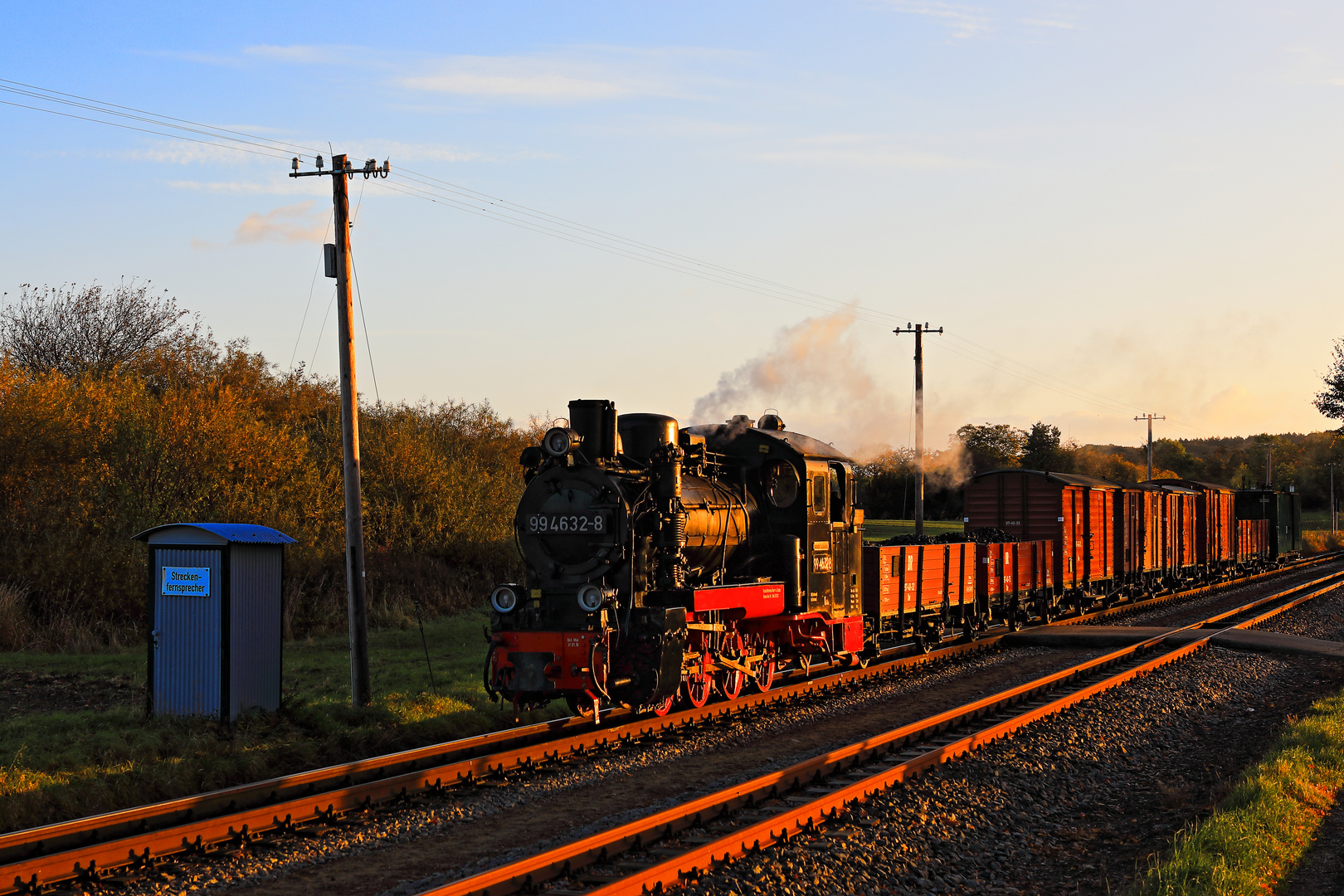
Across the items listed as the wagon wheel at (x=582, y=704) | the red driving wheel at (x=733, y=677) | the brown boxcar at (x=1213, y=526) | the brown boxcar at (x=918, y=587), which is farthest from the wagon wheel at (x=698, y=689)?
the brown boxcar at (x=1213, y=526)

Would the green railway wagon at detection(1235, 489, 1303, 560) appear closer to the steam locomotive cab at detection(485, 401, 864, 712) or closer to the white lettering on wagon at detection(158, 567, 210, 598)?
the steam locomotive cab at detection(485, 401, 864, 712)

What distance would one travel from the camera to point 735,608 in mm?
13352

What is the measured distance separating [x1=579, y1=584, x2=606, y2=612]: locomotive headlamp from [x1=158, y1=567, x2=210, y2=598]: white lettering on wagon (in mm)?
4314

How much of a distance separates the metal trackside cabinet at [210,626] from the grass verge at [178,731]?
285 mm

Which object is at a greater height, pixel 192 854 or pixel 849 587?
pixel 849 587

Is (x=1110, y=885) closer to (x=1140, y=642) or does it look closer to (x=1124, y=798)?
(x=1124, y=798)

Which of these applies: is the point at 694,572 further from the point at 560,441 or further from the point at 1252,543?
the point at 1252,543

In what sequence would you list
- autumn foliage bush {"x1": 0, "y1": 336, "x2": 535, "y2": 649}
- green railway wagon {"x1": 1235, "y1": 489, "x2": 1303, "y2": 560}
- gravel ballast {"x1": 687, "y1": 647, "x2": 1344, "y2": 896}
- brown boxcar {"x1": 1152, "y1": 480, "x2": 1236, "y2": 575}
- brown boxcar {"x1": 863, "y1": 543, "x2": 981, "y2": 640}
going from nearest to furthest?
1. gravel ballast {"x1": 687, "y1": 647, "x2": 1344, "y2": 896}
2. brown boxcar {"x1": 863, "y1": 543, "x2": 981, "y2": 640}
3. autumn foliage bush {"x1": 0, "y1": 336, "x2": 535, "y2": 649}
4. brown boxcar {"x1": 1152, "y1": 480, "x2": 1236, "y2": 575}
5. green railway wagon {"x1": 1235, "y1": 489, "x2": 1303, "y2": 560}

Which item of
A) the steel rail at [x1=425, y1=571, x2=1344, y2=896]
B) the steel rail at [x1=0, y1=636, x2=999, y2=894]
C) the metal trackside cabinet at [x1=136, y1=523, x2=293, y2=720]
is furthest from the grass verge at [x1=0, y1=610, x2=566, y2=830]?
the steel rail at [x1=425, y1=571, x2=1344, y2=896]

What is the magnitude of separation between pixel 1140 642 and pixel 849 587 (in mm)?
7573

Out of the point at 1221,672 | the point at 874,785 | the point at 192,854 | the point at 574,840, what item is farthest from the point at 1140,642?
the point at 192,854

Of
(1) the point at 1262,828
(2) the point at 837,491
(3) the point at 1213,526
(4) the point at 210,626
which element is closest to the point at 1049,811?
(1) the point at 1262,828

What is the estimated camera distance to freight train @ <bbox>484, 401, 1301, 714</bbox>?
12.0 metres

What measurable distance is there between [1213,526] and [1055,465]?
1597 inches
